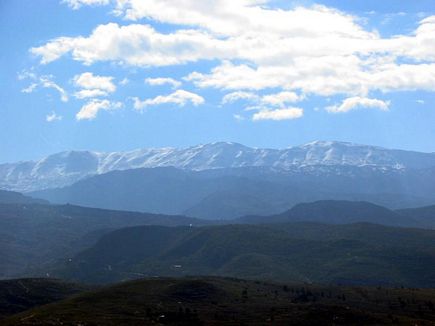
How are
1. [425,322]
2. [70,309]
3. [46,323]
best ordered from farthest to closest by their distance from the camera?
[70,309] < [425,322] < [46,323]

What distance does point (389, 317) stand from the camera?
638 ft

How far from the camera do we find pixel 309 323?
7082 inches

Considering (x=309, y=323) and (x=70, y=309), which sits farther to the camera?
(x=70, y=309)

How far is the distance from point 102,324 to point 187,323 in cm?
2326

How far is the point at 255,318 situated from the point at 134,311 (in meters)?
36.1

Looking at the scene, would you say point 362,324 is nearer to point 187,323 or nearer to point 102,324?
point 187,323

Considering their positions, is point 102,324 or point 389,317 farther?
point 389,317

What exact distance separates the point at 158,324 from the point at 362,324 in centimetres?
5495

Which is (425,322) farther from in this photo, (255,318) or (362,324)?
(255,318)

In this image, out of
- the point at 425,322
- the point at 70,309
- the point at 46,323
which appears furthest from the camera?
the point at 70,309

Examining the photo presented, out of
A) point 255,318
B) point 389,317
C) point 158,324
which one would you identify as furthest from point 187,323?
point 389,317

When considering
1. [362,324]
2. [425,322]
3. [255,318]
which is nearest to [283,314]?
[255,318]

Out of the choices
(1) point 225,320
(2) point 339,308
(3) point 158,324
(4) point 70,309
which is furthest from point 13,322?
(2) point 339,308

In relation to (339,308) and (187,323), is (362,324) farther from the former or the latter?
(187,323)
